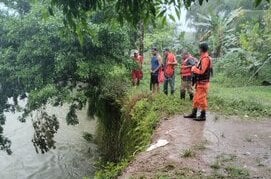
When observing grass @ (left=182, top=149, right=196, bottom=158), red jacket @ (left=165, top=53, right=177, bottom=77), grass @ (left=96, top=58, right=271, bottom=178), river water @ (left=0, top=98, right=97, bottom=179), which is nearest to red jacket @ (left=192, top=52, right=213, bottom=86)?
grass @ (left=96, top=58, right=271, bottom=178)

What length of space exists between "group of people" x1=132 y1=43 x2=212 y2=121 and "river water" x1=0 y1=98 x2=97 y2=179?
3670 millimetres

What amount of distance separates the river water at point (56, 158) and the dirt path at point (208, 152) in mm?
5901

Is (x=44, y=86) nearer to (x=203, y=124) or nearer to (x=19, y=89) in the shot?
(x=19, y=89)

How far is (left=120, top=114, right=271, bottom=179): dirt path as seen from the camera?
6.89 m

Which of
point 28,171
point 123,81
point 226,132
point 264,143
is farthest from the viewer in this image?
point 28,171

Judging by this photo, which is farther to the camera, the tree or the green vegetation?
the tree

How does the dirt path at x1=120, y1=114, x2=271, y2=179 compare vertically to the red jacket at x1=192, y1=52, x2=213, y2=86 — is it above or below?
below

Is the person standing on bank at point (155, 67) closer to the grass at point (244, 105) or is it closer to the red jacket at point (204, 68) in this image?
the grass at point (244, 105)

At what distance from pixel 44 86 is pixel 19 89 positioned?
2.18 meters

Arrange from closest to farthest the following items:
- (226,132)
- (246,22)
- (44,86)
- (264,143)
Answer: (264,143), (226,132), (44,86), (246,22)

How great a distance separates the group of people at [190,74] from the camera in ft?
31.5

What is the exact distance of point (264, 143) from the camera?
9.03m

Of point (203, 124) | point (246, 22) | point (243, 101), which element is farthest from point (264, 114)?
point (246, 22)

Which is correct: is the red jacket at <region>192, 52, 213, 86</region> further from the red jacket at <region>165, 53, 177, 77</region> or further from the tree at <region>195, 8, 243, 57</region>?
the tree at <region>195, 8, 243, 57</region>
